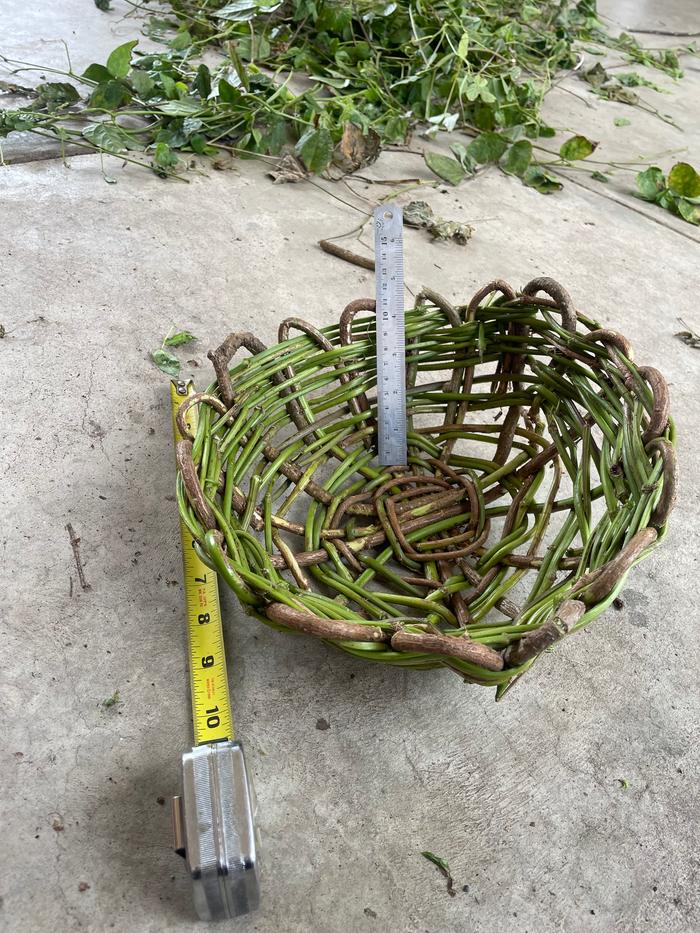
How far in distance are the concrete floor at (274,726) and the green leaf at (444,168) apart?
2.76 ft

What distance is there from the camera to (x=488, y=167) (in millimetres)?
2541

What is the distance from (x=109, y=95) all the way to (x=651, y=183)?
1607 mm

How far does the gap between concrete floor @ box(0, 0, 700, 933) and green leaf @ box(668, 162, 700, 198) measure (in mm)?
911

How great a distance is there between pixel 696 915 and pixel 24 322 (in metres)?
1.52

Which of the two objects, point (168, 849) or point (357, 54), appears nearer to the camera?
point (168, 849)

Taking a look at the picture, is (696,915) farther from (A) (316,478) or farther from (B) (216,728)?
(A) (316,478)

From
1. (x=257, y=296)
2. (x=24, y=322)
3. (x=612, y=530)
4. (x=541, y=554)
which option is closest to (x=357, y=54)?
(x=257, y=296)

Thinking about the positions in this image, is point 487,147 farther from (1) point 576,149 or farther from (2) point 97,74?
(2) point 97,74

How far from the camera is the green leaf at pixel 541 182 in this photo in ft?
8.07

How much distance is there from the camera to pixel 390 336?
54.1 inches

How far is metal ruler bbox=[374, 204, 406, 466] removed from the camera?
4.38 ft

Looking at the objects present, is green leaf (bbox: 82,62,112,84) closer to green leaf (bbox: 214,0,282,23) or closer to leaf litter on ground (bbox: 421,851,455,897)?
green leaf (bbox: 214,0,282,23)

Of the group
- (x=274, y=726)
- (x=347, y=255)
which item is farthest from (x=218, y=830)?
(x=347, y=255)

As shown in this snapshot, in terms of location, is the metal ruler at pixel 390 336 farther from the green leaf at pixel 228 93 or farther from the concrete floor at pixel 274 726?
the green leaf at pixel 228 93
